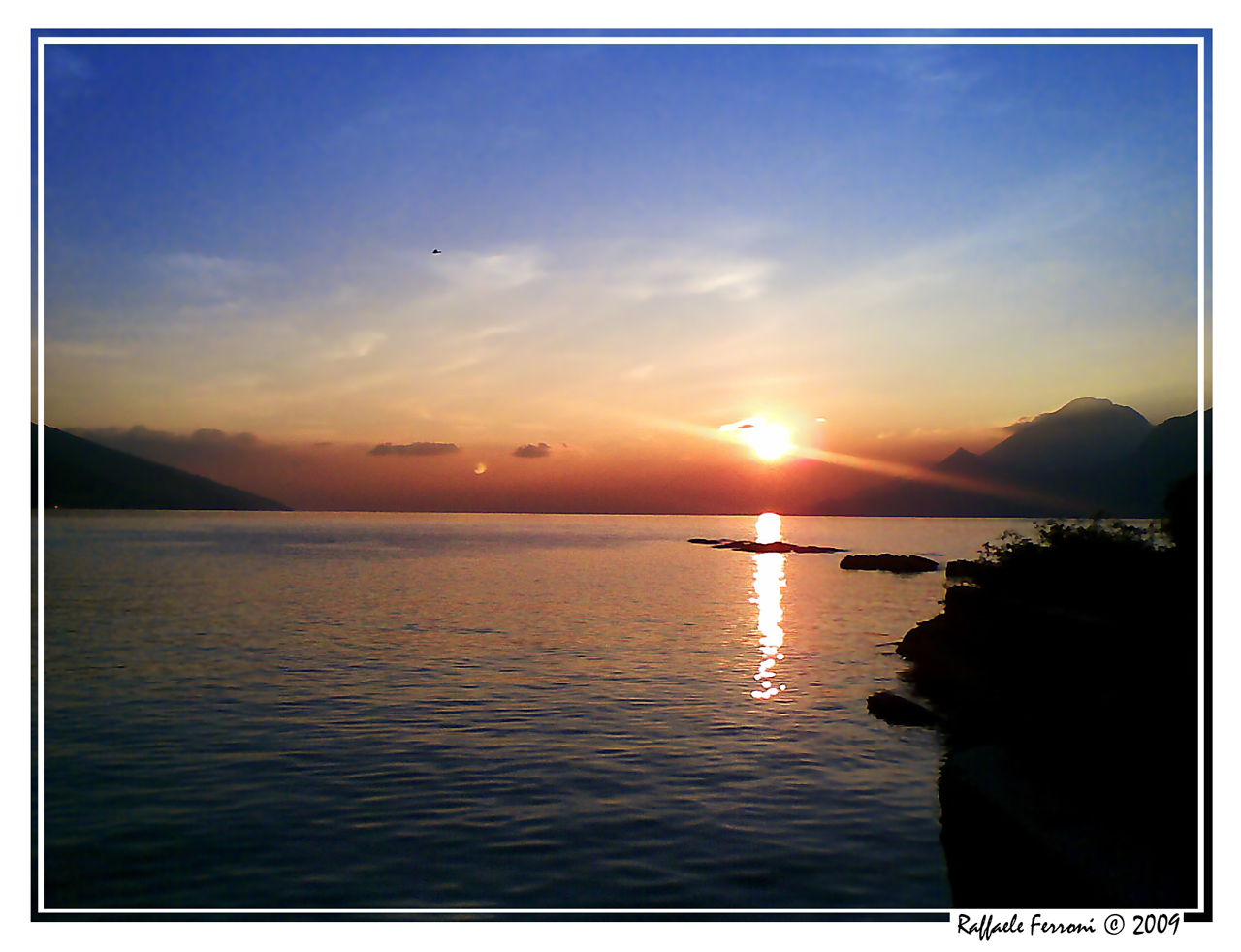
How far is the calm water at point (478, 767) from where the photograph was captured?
13539 mm

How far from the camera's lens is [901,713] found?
24.5 metres

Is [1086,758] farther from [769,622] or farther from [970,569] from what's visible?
[769,622]

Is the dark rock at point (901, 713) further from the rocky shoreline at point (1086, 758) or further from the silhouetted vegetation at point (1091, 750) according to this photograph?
the silhouetted vegetation at point (1091, 750)

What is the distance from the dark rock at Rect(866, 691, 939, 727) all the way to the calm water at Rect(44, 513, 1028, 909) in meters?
0.63

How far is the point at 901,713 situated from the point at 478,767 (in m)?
13.2

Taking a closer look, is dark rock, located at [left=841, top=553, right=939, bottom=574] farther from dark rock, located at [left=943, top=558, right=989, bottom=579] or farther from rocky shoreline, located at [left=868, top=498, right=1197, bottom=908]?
rocky shoreline, located at [left=868, top=498, right=1197, bottom=908]

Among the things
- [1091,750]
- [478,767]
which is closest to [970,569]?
[1091,750]

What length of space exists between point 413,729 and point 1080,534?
23320 millimetres

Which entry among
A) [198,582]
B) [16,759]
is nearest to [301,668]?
[16,759]

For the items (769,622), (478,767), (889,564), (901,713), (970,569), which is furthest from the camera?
(889,564)

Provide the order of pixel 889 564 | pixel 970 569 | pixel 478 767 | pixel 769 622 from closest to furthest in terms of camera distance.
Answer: pixel 478 767, pixel 970 569, pixel 769 622, pixel 889 564

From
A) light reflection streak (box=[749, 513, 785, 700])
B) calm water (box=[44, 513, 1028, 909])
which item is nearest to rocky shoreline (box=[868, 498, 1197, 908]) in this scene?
calm water (box=[44, 513, 1028, 909])

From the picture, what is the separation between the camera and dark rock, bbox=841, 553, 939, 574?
303 ft
